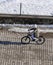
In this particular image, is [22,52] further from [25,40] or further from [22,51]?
[25,40]

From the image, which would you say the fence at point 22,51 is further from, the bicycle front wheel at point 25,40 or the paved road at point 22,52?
the bicycle front wheel at point 25,40

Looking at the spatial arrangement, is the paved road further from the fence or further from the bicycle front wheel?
the bicycle front wheel

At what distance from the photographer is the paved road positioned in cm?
1234

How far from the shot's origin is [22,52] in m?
13.0

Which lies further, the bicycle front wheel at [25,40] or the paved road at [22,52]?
the bicycle front wheel at [25,40]

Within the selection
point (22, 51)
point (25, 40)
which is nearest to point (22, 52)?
point (22, 51)

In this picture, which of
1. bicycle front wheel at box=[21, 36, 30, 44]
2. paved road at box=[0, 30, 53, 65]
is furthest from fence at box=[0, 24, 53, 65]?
bicycle front wheel at box=[21, 36, 30, 44]

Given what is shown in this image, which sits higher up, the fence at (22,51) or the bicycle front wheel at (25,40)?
the bicycle front wheel at (25,40)

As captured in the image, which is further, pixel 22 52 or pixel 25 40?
pixel 25 40

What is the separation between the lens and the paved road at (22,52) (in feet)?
40.5

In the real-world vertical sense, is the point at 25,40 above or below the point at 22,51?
above

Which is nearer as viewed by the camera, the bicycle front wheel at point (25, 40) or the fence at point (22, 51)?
the fence at point (22, 51)

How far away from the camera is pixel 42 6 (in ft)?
60.1

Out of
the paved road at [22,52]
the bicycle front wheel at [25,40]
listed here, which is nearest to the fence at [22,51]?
the paved road at [22,52]
